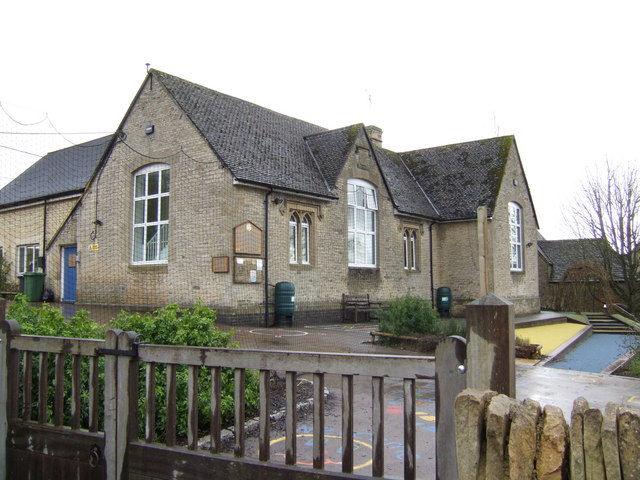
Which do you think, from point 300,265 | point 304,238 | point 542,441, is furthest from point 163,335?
point 304,238

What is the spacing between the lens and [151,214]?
18.2m

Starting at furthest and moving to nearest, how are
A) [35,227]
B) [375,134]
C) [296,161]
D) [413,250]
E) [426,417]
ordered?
[375,134], [35,227], [413,250], [296,161], [426,417]

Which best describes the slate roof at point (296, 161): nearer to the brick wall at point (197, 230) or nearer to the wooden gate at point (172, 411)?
the brick wall at point (197, 230)

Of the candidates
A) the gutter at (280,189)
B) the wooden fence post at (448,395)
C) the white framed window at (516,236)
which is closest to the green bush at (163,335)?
the wooden fence post at (448,395)

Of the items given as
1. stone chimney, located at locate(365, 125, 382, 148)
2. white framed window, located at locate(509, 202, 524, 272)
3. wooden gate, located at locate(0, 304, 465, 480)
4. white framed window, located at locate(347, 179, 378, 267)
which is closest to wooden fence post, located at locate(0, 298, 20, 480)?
wooden gate, located at locate(0, 304, 465, 480)

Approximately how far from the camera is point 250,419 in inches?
235

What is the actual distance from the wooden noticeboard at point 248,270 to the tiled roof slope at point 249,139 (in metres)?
2.33

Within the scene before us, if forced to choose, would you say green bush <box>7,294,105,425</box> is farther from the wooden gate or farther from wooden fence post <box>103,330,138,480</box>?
wooden fence post <box>103,330,138,480</box>

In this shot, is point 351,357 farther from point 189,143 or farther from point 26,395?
point 189,143

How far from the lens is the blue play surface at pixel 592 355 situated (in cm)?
1267

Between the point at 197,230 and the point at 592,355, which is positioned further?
the point at 197,230

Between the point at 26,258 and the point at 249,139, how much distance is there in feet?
43.6

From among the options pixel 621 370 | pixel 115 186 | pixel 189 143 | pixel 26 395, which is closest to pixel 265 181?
pixel 189 143

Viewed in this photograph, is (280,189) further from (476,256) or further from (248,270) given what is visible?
(476,256)
